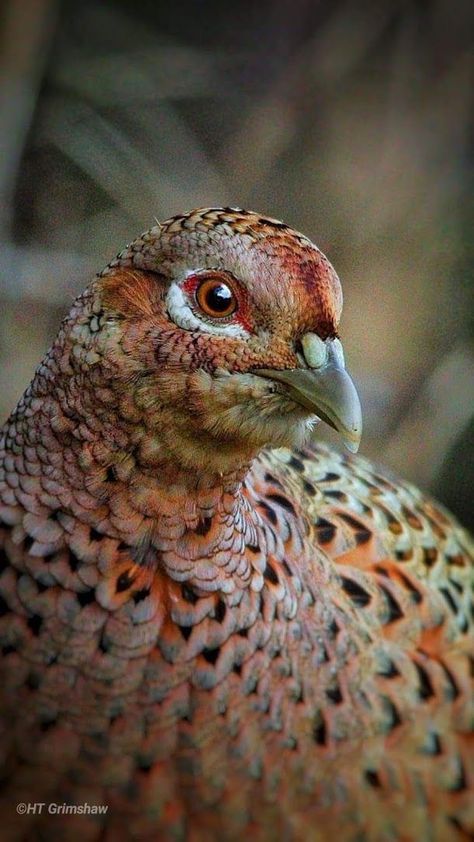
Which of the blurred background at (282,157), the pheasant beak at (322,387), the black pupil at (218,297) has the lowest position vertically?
the pheasant beak at (322,387)

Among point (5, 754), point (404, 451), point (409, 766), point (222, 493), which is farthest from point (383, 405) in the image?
point (5, 754)

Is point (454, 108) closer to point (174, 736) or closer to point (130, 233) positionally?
point (130, 233)

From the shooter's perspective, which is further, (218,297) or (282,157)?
(282,157)

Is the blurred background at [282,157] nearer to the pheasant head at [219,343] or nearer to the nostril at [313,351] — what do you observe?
the pheasant head at [219,343]

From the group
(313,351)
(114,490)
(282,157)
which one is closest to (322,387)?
(313,351)

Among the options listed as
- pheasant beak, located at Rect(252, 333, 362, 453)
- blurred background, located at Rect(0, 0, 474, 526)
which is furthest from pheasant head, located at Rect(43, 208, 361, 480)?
blurred background, located at Rect(0, 0, 474, 526)

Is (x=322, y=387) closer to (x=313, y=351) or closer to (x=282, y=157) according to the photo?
(x=313, y=351)

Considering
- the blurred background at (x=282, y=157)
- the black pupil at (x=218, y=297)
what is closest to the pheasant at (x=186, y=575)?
the black pupil at (x=218, y=297)
